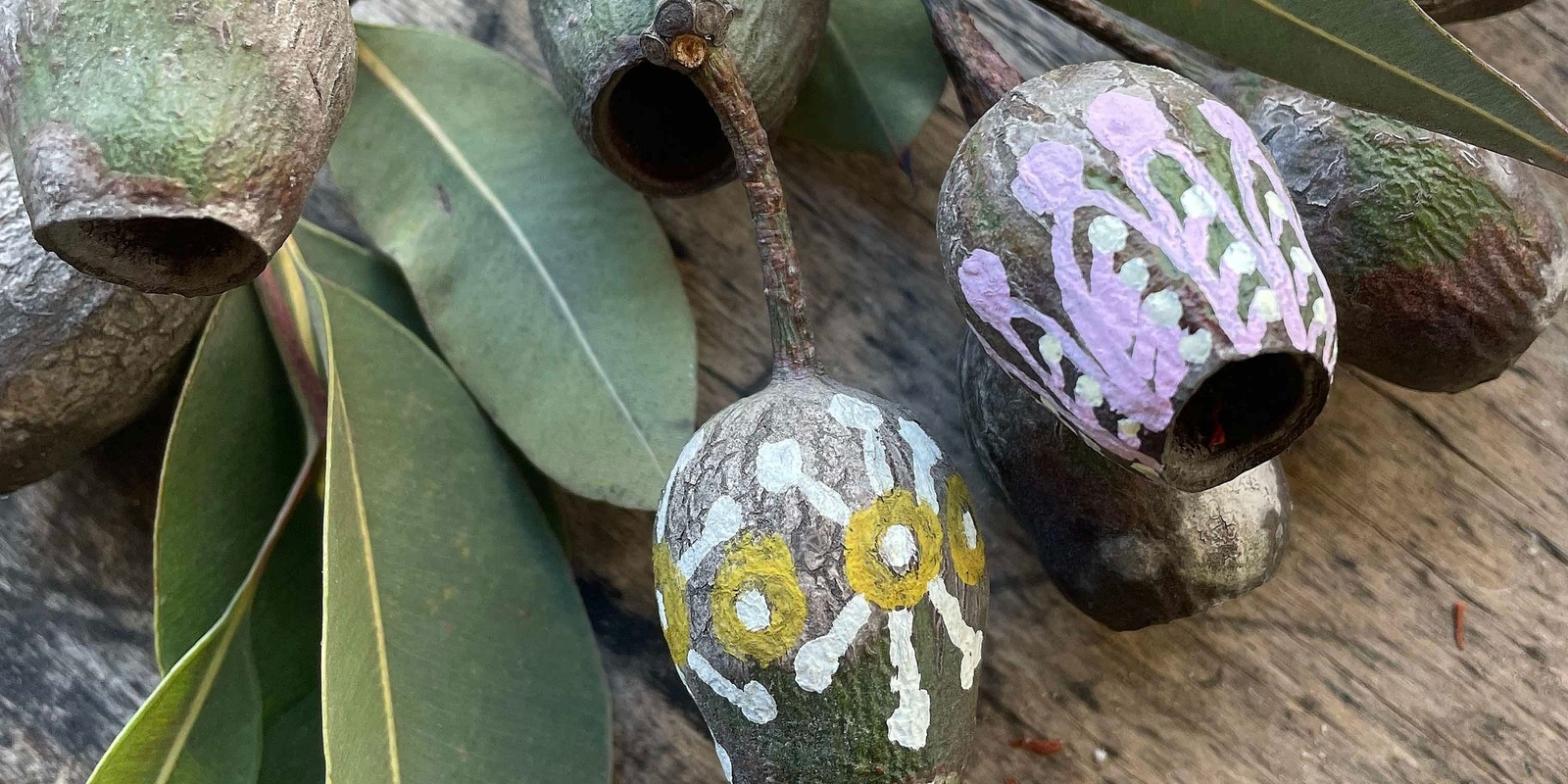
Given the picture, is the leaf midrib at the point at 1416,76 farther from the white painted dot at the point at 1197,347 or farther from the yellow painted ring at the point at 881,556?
the yellow painted ring at the point at 881,556

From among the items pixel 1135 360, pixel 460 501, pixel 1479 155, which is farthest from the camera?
pixel 460 501

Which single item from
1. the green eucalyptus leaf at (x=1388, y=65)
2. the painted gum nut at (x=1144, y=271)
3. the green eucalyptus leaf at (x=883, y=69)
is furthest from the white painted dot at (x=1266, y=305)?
the green eucalyptus leaf at (x=883, y=69)

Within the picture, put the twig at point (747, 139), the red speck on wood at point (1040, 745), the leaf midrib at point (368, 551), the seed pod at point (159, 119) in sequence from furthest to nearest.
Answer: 1. the red speck on wood at point (1040, 745)
2. the leaf midrib at point (368, 551)
3. the twig at point (747, 139)
4. the seed pod at point (159, 119)

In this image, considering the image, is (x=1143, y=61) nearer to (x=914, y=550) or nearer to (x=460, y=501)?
(x=914, y=550)

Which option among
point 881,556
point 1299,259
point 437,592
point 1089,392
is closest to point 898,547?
point 881,556

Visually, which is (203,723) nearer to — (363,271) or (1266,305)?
(363,271)

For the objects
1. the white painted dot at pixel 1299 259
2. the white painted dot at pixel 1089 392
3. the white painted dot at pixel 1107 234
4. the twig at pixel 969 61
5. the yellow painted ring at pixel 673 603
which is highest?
the twig at pixel 969 61

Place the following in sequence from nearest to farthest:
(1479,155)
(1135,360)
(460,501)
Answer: (1135,360) < (1479,155) < (460,501)

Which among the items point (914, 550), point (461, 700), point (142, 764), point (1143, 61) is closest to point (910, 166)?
point (1143, 61)
